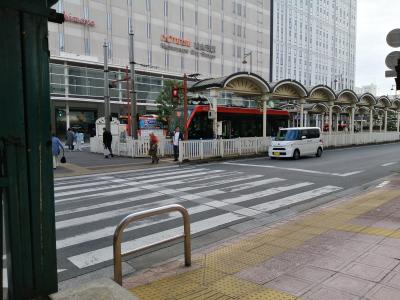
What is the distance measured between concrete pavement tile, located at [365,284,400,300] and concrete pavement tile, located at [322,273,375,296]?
57mm

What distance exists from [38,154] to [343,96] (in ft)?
102

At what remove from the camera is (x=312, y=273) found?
163 inches

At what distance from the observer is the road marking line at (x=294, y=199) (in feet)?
27.3

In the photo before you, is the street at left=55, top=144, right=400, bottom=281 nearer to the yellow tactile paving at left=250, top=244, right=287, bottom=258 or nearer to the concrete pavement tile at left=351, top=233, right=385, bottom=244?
the yellow tactile paving at left=250, top=244, right=287, bottom=258

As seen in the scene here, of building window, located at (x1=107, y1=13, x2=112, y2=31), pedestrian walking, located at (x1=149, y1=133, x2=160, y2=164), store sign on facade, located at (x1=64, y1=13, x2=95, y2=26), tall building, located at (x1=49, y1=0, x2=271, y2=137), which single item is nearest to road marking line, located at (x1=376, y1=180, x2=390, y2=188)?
pedestrian walking, located at (x1=149, y1=133, x2=160, y2=164)

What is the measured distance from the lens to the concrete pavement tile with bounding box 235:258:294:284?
4.06m

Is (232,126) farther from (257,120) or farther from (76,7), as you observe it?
(76,7)

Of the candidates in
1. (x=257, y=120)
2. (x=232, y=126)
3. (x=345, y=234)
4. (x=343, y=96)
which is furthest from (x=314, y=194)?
(x=343, y=96)

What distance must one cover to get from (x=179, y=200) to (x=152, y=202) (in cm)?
71

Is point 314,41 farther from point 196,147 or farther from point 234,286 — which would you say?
point 234,286

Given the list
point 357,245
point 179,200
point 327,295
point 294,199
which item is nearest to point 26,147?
point 327,295

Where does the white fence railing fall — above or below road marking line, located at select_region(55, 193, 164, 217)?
above

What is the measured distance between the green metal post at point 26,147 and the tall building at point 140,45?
3420 centimetres

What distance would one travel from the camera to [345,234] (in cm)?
559
